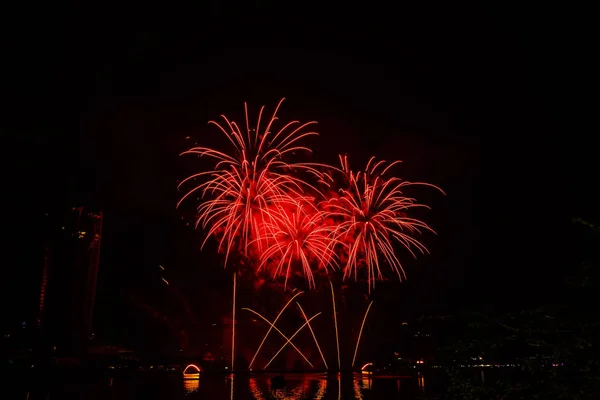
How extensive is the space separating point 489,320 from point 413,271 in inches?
1646

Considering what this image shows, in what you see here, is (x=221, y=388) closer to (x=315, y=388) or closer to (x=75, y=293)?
(x=315, y=388)

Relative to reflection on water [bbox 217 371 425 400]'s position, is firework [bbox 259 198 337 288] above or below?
above

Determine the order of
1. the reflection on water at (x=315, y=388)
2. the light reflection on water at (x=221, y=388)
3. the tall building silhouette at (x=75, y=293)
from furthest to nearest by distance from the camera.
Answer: the tall building silhouette at (x=75, y=293), the reflection on water at (x=315, y=388), the light reflection on water at (x=221, y=388)

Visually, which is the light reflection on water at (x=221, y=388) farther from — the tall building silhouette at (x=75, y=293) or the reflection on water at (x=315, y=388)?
the tall building silhouette at (x=75, y=293)

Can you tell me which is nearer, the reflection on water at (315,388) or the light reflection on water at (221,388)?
the light reflection on water at (221,388)

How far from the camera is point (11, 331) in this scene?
36844 millimetres

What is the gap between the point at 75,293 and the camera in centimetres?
2847

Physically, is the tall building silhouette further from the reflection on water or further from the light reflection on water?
the reflection on water

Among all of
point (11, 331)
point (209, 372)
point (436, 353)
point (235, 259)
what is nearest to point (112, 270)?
point (11, 331)

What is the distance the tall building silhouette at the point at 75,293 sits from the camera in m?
28.4

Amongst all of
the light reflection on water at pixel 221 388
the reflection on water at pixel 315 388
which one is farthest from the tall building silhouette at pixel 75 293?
the reflection on water at pixel 315 388

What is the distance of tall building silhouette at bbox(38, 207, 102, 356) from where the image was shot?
28.4 m

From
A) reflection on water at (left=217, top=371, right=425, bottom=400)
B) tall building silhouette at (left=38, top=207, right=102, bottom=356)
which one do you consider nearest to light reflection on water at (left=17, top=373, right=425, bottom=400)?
reflection on water at (left=217, top=371, right=425, bottom=400)

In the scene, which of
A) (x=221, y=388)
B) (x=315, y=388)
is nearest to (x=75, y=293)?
(x=221, y=388)
